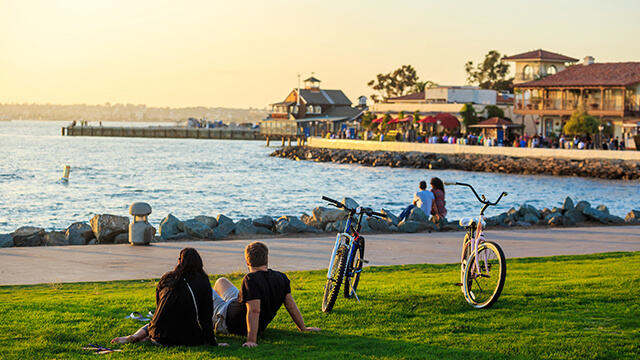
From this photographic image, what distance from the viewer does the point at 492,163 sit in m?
63.5

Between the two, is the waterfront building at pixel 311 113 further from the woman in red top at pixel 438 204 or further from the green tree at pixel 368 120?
the woman in red top at pixel 438 204

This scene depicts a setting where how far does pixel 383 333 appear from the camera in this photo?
7199mm

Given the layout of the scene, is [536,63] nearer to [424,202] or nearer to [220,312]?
[424,202]

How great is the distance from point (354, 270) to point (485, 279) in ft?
4.70

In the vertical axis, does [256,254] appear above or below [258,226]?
above

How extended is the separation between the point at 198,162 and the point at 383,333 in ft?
253

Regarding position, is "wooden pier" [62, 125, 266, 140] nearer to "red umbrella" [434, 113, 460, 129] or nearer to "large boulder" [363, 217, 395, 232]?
"red umbrella" [434, 113, 460, 129]

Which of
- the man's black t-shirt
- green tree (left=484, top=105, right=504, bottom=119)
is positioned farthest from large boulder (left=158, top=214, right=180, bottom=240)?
green tree (left=484, top=105, right=504, bottom=119)

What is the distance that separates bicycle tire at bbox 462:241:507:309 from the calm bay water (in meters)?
21.7

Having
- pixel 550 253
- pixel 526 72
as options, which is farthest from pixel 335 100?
pixel 550 253

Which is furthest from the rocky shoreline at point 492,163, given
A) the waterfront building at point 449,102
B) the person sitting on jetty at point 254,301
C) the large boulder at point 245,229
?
the person sitting on jetty at point 254,301

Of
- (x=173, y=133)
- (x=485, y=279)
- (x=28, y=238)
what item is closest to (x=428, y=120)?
(x=28, y=238)

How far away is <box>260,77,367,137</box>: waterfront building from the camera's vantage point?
381 feet

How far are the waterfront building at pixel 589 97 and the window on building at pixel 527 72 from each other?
8.85 m
